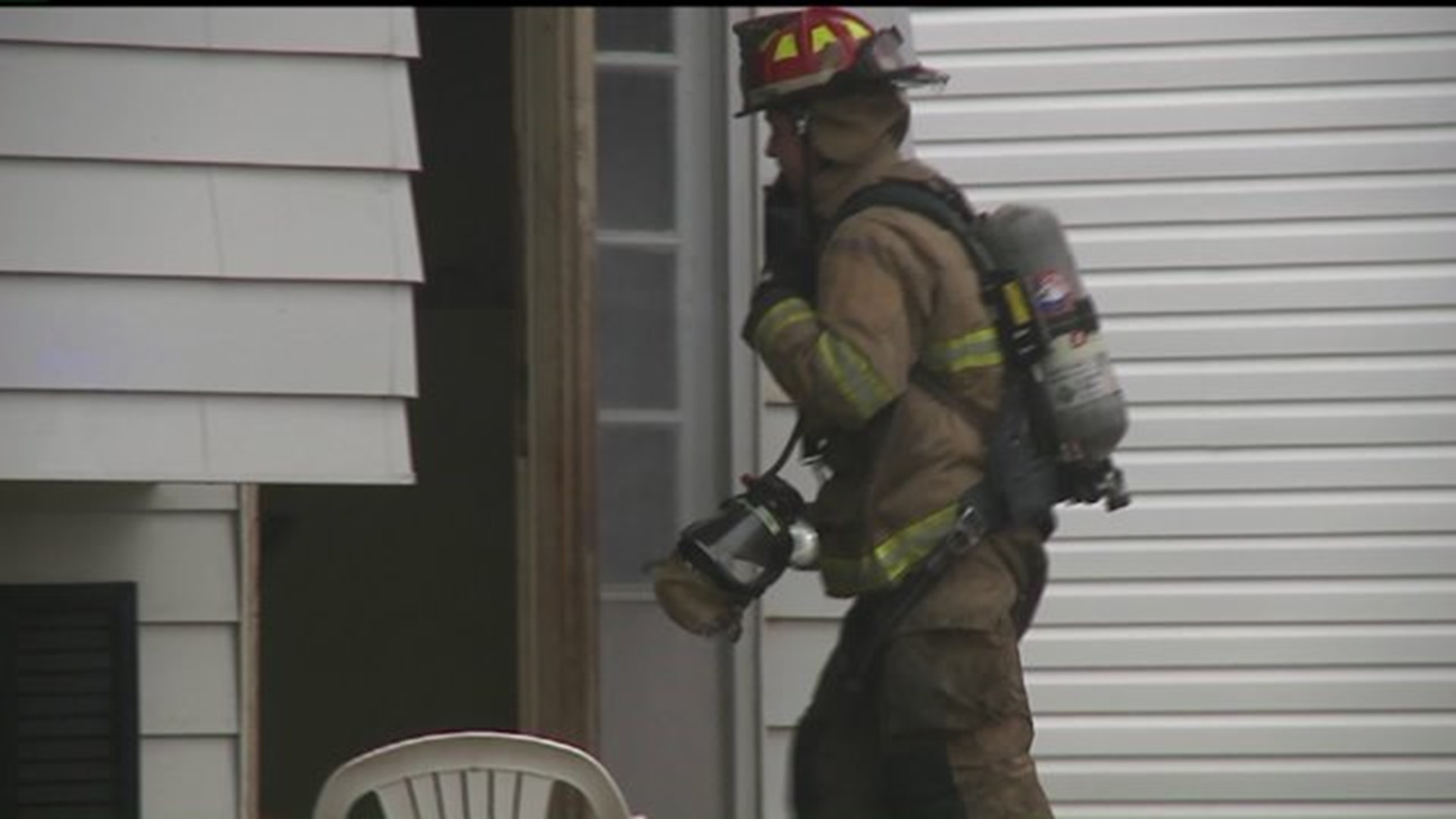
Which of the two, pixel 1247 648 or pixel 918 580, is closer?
pixel 918 580

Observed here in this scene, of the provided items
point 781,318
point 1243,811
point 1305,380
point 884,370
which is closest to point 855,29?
point 781,318

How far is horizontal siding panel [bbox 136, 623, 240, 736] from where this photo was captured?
583 centimetres

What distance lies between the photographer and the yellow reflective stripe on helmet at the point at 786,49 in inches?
228

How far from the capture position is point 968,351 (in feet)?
18.7

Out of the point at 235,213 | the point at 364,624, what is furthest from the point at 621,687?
the point at 364,624

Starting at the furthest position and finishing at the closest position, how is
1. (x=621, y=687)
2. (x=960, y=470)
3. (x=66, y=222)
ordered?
(x=621, y=687), (x=960, y=470), (x=66, y=222)

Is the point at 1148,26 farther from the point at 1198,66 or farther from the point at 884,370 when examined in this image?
the point at 884,370

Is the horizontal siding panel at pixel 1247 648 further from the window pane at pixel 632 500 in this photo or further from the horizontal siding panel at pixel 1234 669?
the window pane at pixel 632 500

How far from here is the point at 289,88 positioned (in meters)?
5.46

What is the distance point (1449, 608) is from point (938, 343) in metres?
1.87

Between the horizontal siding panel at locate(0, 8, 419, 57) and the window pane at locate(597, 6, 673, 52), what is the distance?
119cm

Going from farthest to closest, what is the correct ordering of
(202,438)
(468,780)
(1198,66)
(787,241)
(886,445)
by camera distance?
(1198,66)
(787,241)
(886,445)
(202,438)
(468,780)

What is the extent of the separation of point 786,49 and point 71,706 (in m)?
1.79

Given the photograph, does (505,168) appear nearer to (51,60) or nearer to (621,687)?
(621,687)
